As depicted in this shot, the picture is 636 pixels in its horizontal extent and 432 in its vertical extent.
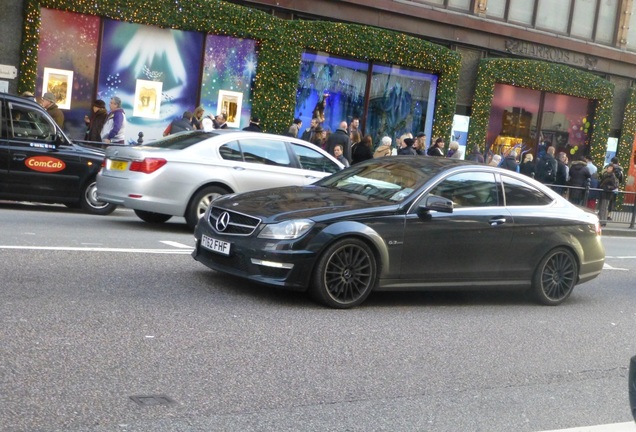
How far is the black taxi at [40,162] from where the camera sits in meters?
14.7

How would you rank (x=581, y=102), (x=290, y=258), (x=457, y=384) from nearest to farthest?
1. (x=457, y=384)
2. (x=290, y=258)
3. (x=581, y=102)

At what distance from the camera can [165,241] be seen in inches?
493

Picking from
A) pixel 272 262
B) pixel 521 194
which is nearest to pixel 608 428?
pixel 272 262

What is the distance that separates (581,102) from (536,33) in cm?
342

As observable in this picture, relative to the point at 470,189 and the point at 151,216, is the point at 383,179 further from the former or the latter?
the point at 151,216

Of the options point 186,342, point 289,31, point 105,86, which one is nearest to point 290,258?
point 186,342

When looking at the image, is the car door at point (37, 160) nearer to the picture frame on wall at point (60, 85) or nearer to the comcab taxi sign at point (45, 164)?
the comcab taxi sign at point (45, 164)

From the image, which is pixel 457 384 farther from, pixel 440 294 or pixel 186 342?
pixel 440 294

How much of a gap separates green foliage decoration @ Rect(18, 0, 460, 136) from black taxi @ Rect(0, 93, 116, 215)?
6.53 meters

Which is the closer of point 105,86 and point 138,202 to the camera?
point 138,202

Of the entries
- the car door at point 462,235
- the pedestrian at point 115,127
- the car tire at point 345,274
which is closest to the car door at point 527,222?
→ the car door at point 462,235

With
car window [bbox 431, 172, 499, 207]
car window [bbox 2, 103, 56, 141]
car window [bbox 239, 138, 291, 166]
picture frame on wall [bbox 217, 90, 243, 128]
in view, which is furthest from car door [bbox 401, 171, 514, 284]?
picture frame on wall [bbox 217, 90, 243, 128]

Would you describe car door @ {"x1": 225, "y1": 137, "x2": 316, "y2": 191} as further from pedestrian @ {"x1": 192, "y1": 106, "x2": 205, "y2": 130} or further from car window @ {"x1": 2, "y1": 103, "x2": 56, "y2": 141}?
pedestrian @ {"x1": 192, "y1": 106, "x2": 205, "y2": 130}

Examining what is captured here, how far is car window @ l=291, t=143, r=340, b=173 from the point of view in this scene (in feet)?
48.2
